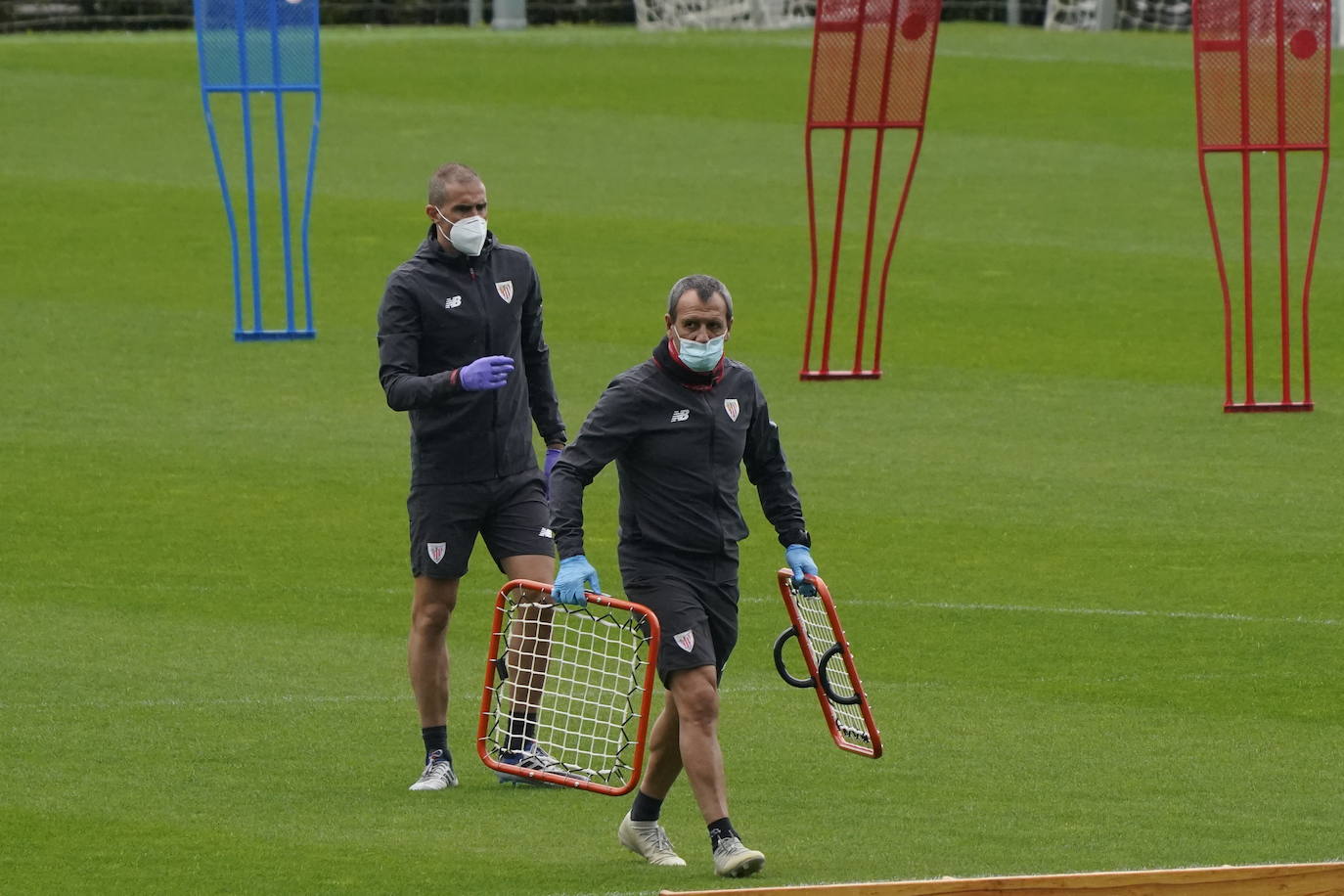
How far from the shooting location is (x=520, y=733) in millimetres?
9430

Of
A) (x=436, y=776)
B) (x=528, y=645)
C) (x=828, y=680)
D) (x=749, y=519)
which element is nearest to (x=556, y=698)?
(x=528, y=645)

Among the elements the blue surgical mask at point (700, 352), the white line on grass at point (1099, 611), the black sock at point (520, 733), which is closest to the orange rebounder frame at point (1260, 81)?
the white line on grass at point (1099, 611)

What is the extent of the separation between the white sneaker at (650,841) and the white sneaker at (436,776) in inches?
47.2

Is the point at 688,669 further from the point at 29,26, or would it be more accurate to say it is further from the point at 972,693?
the point at 29,26

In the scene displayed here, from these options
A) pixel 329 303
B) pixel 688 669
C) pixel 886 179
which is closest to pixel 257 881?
pixel 688 669

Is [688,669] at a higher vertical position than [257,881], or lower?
higher

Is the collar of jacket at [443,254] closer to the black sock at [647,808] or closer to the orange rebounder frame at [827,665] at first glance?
the orange rebounder frame at [827,665]

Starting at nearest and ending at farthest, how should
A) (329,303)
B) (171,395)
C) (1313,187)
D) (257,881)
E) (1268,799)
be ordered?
(257,881), (1268,799), (171,395), (329,303), (1313,187)

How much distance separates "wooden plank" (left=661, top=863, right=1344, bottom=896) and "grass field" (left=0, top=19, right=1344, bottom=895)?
3.27ft

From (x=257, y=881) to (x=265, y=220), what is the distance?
67.4 feet

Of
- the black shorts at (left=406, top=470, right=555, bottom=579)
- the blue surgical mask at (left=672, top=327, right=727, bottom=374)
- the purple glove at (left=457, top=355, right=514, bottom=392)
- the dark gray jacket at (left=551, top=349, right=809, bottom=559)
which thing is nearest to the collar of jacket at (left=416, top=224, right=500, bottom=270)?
the purple glove at (left=457, top=355, right=514, bottom=392)

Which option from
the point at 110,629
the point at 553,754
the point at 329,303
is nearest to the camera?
the point at 553,754

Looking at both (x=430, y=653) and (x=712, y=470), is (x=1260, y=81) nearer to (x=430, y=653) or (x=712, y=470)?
(x=430, y=653)

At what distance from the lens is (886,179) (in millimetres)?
30781
